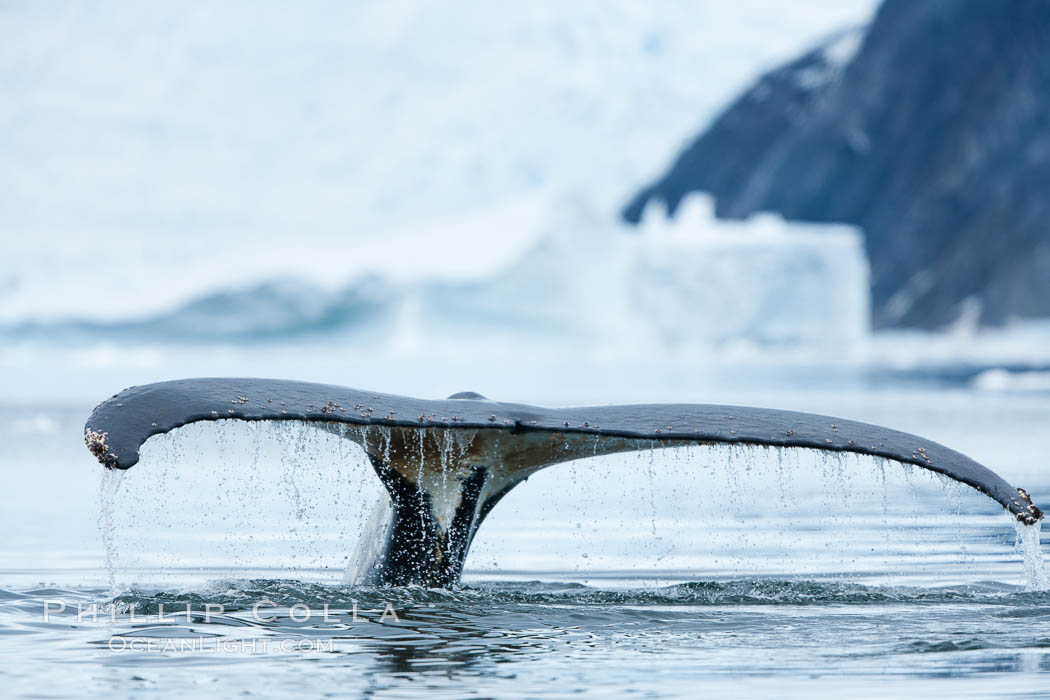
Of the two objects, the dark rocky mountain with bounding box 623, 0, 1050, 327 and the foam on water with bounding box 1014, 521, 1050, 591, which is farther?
the dark rocky mountain with bounding box 623, 0, 1050, 327

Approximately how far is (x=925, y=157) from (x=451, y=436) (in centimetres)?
Answer: 7884

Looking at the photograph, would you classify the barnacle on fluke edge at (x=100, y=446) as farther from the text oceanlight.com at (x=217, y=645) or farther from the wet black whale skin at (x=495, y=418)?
the text oceanlight.com at (x=217, y=645)

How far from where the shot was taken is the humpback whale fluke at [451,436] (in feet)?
14.3

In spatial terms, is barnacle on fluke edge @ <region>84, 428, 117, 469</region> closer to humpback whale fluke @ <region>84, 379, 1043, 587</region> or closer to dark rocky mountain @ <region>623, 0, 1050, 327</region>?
humpback whale fluke @ <region>84, 379, 1043, 587</region>

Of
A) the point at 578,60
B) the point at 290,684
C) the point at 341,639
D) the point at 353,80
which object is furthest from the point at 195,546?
the point at 353,80

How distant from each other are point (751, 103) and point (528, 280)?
5694cm

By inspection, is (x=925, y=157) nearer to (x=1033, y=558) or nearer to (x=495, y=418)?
(x=1033, y=558)

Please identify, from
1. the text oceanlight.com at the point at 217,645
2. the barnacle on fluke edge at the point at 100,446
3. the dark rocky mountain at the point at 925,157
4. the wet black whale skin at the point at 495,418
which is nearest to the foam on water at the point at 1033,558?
the wet black whale skin at the point at 495,418

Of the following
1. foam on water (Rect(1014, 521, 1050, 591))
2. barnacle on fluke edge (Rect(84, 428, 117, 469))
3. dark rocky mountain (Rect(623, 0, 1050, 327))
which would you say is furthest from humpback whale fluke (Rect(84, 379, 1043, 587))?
dark rocky mountain (Rect(623, 0, 1050, 327))

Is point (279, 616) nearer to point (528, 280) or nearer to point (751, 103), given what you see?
point (528, 280)

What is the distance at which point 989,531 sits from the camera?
30.1 feet

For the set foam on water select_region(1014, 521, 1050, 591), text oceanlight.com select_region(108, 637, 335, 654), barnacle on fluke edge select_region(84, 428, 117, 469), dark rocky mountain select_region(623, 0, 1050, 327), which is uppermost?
dark rocky mountain select_region(623, 0, 1050, 327)

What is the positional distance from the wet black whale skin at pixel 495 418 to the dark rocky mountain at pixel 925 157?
2501 inches

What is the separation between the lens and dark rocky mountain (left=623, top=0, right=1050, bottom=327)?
70.2 metres
